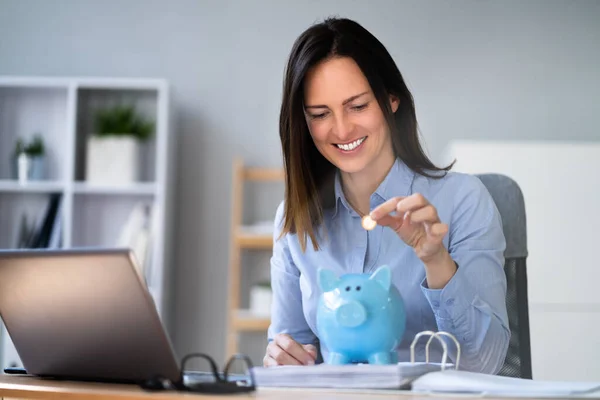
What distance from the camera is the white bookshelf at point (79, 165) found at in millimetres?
3529

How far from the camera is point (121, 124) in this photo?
11.8 ft

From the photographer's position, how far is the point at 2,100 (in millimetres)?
3773

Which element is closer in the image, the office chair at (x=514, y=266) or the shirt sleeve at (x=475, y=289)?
the shirt sleeve at (x=475, y=289)

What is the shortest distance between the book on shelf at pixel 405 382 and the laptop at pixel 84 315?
0.13 m

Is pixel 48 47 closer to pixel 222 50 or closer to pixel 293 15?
pixel 222 50

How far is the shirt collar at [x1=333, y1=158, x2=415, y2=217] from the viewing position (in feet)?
5.17

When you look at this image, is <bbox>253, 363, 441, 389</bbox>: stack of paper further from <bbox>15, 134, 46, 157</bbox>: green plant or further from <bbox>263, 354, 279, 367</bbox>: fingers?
<bbox>15, 134, 46, 157</bbox>: green plant

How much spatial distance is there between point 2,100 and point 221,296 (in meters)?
1.40

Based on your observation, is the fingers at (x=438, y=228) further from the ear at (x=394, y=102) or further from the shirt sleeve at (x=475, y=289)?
the ear at (x=394, y=102)

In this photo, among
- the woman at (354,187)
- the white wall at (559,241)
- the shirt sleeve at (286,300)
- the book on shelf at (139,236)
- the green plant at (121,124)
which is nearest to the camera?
the woman at (354,187)

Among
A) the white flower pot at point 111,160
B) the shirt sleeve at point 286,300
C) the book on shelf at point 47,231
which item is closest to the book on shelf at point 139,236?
the white flower pot at point 111,160

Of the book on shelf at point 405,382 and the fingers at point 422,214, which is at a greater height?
the fingers at point 422,214

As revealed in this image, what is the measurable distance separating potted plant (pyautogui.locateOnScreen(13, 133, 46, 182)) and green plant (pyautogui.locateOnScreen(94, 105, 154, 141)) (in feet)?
0.94

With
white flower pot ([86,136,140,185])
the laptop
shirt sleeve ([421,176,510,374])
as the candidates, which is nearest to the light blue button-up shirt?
shirt sleeve ([421,176,510,374])
